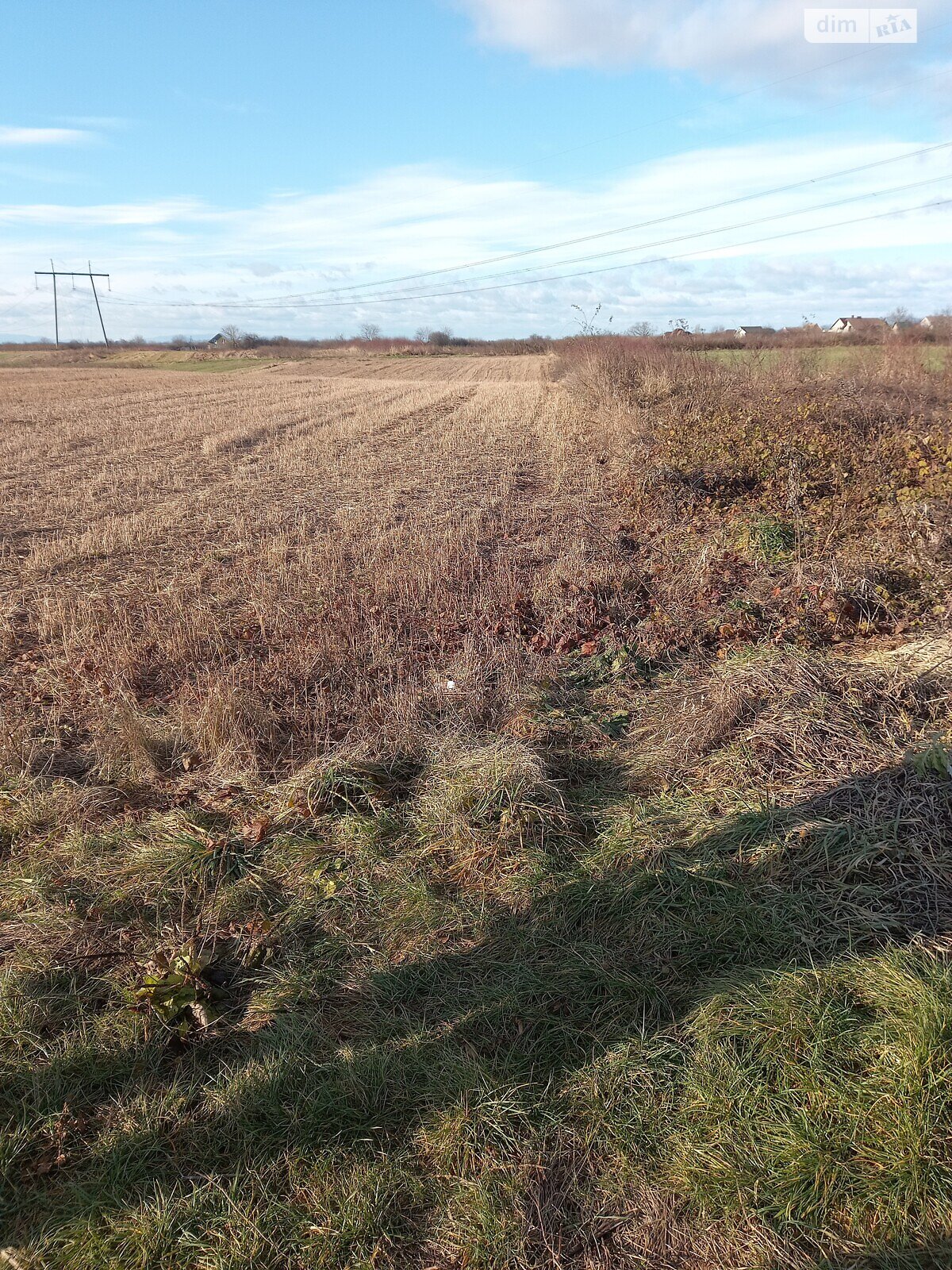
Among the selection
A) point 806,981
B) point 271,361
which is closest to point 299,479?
point 806,981

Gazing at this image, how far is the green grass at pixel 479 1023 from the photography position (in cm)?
243

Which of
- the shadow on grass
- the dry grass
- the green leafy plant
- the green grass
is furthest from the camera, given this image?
the dry grass

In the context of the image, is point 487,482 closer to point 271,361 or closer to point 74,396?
point 74,396

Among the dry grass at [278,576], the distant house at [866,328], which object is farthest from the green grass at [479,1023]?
the distant house at [866,328]

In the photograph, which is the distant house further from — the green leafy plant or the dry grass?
the green leafy plant

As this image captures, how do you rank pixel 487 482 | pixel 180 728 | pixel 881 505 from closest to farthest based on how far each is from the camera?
1. pixel 180 728
2. pixel 881 505
3. pixel 487 482

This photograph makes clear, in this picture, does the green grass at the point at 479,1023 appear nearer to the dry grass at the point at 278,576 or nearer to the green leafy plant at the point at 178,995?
the green leafy plant at the point at 178,995

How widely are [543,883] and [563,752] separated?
1.11 meters

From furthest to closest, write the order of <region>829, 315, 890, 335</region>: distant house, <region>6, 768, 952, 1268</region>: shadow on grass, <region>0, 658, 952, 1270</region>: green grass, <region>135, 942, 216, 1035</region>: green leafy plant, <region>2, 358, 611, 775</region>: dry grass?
<region>829, 315, 890, 335</region>: distant house
<region>2, 358, 611, 775</region>: dry grass
<region>135, 942, 216, 1035</region>: green leafy plant
<region>6, 768, 952, 1268</region>: shadow on grass
<region>0, 658, 952, 1270</region>: green grass

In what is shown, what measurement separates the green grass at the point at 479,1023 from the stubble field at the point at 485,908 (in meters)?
0.01

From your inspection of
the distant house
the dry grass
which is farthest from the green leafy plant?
the distant house

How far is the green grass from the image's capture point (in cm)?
243

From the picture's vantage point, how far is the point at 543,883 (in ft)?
12.3

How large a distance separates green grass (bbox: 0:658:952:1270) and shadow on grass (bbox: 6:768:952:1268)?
1 centimetres
